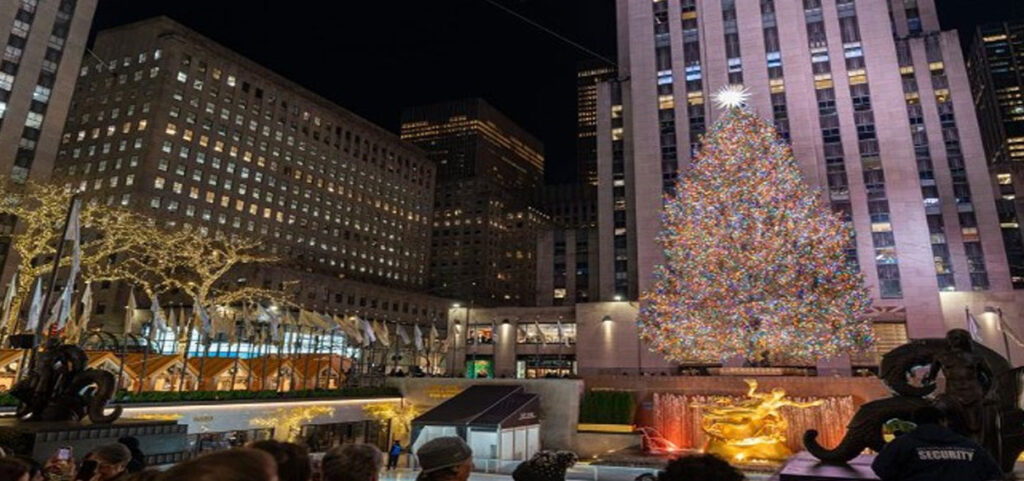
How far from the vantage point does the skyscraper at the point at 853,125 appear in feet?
160

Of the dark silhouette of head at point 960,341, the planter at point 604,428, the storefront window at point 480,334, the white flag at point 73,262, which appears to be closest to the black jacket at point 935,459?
the dark silhouette of head at point 960,341

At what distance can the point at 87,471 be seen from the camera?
6.06 m

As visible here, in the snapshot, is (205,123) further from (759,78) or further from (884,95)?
(884,95)

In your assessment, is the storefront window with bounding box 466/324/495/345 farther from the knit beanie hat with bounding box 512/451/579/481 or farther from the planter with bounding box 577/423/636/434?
the knit beanie hat with bounding box 512/451/579/481

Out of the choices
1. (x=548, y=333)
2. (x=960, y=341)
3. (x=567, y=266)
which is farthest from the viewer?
(x=567, y=266)

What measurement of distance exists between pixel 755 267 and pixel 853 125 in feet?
89.3

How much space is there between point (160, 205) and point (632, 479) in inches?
3606

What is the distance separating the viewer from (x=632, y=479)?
19641mm

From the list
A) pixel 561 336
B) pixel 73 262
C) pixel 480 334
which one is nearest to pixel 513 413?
pixel 73 262

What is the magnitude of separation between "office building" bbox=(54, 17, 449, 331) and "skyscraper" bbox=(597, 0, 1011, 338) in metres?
61.1

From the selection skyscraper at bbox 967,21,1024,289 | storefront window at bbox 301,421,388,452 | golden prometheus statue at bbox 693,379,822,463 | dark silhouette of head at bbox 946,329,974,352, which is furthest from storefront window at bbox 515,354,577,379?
skyscraper at bbox 967,21,1024,289

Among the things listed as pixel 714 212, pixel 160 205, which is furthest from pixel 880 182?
pixel 160 205

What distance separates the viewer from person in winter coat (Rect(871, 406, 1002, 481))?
479 cm

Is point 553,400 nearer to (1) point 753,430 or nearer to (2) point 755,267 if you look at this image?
(1) point 753,430
